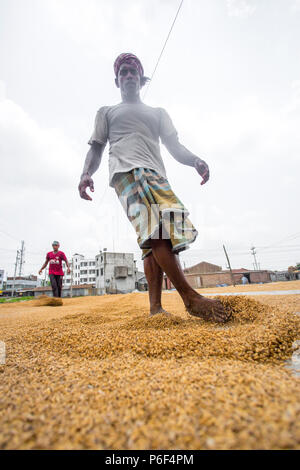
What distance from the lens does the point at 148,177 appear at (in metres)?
1.41

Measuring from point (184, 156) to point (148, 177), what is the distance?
0.60m

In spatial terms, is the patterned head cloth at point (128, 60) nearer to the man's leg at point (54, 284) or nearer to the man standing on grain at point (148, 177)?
the man standing on grain at point (148, 177)

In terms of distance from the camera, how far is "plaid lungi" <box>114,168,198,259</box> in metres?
1.25

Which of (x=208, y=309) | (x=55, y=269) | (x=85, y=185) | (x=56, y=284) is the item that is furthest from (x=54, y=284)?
(x=208, y=309)

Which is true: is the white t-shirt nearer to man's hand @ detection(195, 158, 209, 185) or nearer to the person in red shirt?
man's hand @ detection(195, 158, 209, 185)

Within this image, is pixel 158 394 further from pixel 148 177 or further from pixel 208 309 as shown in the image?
pixel 148 177

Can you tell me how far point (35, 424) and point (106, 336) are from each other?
0.53m

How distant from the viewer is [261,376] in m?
0.45

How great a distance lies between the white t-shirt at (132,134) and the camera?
4.96 feet

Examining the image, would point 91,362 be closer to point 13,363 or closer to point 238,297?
point 13,363

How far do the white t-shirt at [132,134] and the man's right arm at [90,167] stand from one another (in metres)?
0.05

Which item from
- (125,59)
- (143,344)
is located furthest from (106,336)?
(125,59)

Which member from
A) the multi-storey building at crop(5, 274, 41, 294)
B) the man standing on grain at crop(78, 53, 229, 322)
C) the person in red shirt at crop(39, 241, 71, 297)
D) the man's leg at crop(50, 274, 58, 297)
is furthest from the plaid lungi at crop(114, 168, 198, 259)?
the multi-storey building at crop(5, 274, 41, 294)

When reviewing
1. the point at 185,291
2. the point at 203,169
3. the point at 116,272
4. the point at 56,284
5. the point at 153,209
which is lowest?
the point at 185,291
